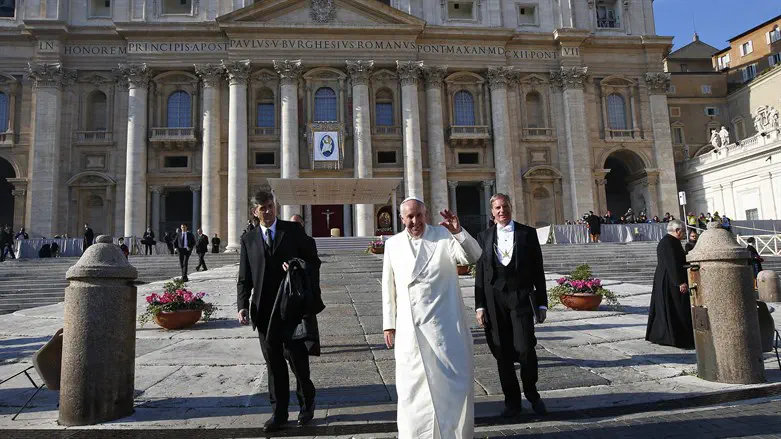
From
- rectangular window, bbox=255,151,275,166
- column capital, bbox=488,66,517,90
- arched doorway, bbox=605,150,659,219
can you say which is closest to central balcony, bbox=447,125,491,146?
column capital, bbox=488,66,517,90

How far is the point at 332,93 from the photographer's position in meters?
33.0

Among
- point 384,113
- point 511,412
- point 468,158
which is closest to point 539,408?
point 511,412

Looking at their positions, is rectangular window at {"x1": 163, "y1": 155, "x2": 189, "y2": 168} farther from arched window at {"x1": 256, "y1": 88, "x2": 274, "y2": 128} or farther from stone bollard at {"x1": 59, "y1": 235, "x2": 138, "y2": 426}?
stone bollard at {"x1": 59, "y1": 235, "x2": 138, "y2": 426}

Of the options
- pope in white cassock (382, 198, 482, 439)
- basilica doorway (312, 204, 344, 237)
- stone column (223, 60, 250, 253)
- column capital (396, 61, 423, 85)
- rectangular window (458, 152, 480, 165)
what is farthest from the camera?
rectangular window (458, 152, 480, 165)

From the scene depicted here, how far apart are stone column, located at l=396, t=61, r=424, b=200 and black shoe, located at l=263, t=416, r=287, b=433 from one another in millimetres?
27443

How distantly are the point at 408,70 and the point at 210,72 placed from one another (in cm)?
1227

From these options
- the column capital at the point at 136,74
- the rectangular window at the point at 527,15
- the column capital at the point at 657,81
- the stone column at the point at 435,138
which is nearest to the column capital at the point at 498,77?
the stone column at the point at 435,138

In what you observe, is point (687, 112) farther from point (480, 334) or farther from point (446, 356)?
point (446, 356)

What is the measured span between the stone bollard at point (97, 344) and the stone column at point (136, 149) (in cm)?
2749

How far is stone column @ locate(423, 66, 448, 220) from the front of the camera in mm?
32469

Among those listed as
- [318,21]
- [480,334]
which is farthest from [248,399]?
[318,21]

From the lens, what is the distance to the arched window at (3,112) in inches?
1231

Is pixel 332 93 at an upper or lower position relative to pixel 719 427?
upper

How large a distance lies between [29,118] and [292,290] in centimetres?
3469
